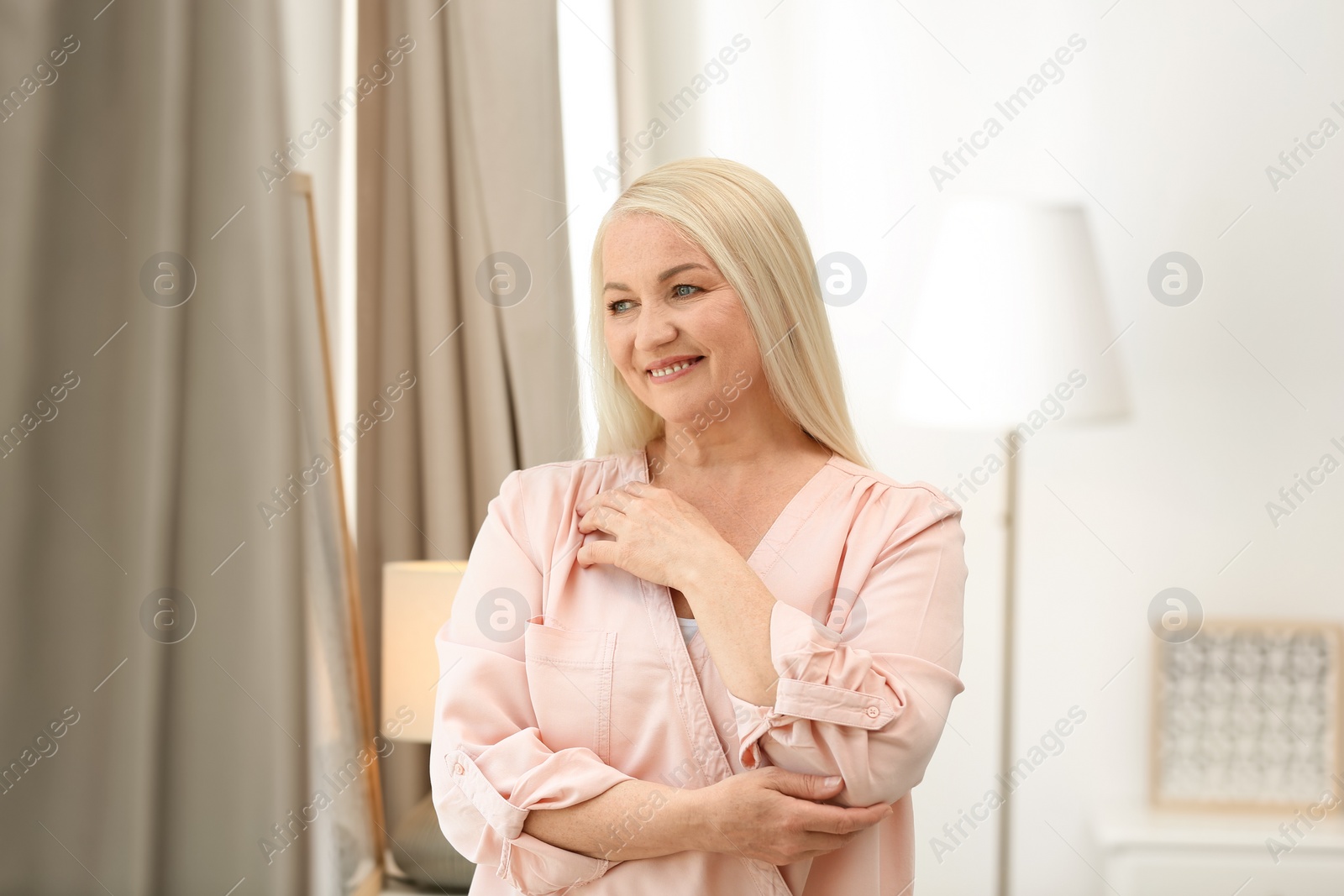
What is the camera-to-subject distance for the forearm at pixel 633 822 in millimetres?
999

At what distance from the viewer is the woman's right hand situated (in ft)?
3.20

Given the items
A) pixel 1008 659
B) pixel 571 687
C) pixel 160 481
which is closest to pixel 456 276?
A: pixel 160 481

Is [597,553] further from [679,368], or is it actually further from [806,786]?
[806,786]

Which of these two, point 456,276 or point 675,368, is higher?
point 456,276

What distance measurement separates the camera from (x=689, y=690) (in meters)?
1.07

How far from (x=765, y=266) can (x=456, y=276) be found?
100 cm

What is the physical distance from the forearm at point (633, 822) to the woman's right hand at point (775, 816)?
0.02m

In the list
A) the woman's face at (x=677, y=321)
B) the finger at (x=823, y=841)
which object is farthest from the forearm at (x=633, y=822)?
the woman's face at (x=677, y=321)

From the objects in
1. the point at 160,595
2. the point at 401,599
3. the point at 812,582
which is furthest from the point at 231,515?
the point at 812,582

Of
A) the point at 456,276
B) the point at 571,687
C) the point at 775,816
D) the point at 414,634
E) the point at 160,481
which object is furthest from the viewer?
the point at 456,276

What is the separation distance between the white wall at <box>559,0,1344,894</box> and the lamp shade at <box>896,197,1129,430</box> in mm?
77

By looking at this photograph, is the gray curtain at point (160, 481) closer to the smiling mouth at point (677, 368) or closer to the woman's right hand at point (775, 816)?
the smiling mouth at point (677, 368)

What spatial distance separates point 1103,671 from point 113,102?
2.09m

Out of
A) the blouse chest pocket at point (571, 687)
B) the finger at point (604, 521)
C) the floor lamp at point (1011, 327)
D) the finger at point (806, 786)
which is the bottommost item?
the finger at point (806, 786)
